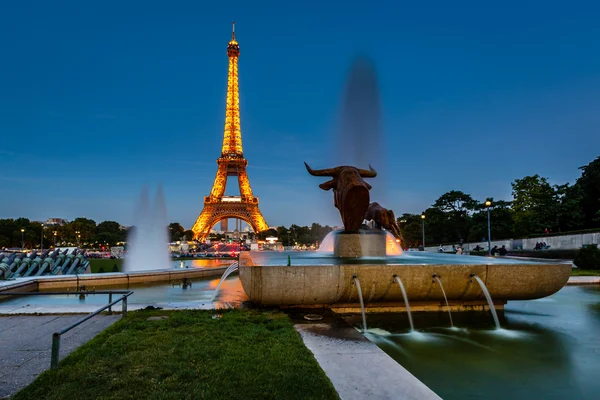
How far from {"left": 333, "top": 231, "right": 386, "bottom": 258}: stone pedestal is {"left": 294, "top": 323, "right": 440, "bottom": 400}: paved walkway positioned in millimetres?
6648

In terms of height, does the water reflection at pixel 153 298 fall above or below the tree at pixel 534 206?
below

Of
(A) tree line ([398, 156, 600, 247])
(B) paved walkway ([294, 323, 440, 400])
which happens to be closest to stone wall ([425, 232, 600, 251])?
(A) tree line ([398, 156, 600, 247])

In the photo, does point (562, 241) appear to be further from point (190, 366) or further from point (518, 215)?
point (190, 366)

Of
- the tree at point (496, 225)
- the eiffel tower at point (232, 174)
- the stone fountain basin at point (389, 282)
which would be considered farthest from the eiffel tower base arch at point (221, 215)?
the stone fountain basin at point (389, 282)

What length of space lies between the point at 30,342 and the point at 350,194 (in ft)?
29.2

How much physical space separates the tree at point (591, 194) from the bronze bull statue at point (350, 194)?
148ft

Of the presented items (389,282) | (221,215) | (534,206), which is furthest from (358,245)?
(221,215)

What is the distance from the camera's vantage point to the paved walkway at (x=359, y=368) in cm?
399

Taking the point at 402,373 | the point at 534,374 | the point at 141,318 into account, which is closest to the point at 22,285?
the point at 141,318

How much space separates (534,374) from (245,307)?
18.2ft

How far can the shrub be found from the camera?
22938mm

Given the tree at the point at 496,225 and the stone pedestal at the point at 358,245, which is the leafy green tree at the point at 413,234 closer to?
the tree at the point at 496,225

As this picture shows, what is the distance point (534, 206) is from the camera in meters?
51.0

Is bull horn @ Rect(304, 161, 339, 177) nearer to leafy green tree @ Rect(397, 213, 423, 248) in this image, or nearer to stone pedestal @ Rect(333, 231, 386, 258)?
stone pedestal @ Rect(333, 231, 386, 258)
